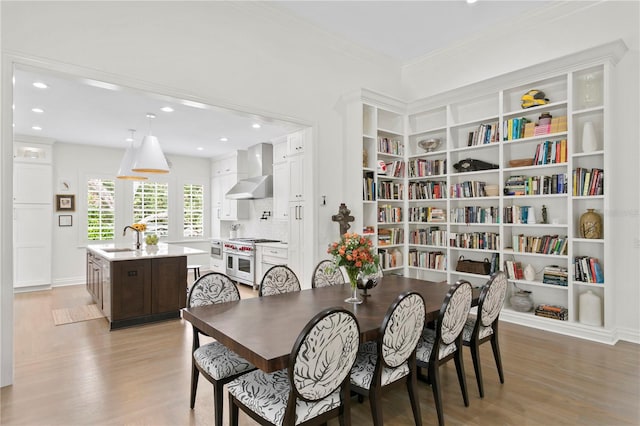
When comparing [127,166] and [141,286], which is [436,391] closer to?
[141,286]

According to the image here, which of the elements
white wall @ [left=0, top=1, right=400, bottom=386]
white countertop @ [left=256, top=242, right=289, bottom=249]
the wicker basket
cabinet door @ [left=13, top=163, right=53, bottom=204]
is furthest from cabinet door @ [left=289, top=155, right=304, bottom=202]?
cabinet door @ [left=13, top=163, right=53, bottom=204]

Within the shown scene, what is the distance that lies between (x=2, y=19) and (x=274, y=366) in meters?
3.04

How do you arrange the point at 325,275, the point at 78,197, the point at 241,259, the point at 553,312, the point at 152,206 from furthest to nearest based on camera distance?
1. the point at 152,206
2. the point at 78,197
3. the point at 241,259
4. the point at 553,312
5. the point at 325,275

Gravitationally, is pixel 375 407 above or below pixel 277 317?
below

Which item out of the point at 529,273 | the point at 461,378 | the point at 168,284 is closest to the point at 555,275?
the point at 529,273

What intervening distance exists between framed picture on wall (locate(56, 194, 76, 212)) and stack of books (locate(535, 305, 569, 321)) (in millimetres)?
8349

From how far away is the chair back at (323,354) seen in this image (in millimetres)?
1496

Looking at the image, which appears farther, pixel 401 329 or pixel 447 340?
pixel 447 340

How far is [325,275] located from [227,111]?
6.41 feet

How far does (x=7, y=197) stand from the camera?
2559 millimetres

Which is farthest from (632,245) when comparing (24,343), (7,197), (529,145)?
(24,343)

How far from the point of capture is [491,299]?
2.55 meters

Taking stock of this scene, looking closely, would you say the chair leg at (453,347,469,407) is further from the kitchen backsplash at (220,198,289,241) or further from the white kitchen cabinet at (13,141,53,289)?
the white kitchen cabinet at (13,141,53,289)

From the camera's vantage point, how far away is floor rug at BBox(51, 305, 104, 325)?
4574 mm
